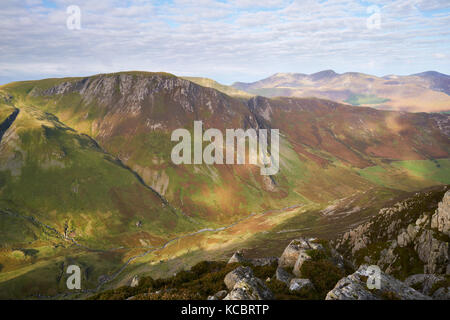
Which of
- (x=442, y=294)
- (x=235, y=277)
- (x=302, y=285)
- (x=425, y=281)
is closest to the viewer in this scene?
(x=442, y=294)

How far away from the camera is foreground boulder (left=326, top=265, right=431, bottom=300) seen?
902 inches

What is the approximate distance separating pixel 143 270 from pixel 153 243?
136 ft

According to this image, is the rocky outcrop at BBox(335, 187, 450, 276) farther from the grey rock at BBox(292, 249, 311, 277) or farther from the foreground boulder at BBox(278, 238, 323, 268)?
the grey rock at BBox(292, 249, 311, 277)

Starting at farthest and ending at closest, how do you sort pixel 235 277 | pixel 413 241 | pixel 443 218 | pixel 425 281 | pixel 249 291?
pixel 413 241 → pixel 443 218 → pixel 425 281 → pixel 235 277 → pixel 249 291

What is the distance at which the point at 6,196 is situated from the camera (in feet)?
639

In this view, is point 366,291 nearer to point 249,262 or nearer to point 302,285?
point 302,285

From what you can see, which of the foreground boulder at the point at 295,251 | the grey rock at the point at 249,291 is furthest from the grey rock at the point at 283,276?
the grey rock at the point at 249,291

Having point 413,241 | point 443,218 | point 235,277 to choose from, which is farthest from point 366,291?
point 443,218

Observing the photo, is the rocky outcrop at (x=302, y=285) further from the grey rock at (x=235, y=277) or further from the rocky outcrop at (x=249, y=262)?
the rocky outcrop at (x=249, y=262)

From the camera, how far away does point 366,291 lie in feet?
77.3

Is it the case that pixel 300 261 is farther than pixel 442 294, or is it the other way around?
pixel 300 261

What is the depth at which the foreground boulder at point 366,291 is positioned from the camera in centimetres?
2292
